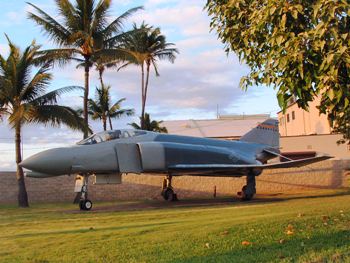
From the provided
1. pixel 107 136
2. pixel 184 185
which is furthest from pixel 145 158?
pixel 184 185

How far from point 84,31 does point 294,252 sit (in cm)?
1949

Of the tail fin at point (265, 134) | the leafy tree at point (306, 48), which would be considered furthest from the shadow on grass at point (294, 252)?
the tail fin at point (265, 134)

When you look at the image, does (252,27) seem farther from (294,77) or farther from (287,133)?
(287,133)

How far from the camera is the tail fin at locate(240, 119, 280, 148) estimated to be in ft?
79.8

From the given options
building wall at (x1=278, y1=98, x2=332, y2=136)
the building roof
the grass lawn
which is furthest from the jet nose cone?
the building roof

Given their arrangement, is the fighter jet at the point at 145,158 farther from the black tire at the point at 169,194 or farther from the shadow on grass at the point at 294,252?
the shadow on grass at the point at 294,252

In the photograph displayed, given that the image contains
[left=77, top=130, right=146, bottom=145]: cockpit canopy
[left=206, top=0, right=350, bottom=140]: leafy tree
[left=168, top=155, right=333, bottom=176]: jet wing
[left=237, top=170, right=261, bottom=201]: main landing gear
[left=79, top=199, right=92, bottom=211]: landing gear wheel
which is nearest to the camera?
[left=206, top=0, right=350, bottom=140]: leafy tree

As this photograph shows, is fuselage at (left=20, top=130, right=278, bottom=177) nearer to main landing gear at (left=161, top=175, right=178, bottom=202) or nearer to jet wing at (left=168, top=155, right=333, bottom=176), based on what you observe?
jet wing at (left=168, top=155, right=333, bottom=176)

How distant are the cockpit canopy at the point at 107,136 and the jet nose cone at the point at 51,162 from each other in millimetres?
1043

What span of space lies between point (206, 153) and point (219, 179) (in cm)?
553

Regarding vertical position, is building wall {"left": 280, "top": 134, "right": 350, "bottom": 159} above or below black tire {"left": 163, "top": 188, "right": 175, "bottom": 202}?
above

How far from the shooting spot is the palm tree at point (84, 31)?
23.5m

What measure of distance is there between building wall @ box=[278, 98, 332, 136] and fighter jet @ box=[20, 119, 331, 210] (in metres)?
20.5

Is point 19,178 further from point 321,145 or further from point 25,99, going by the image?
point 321,145
